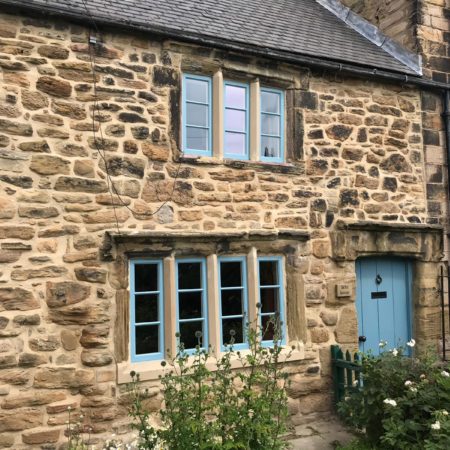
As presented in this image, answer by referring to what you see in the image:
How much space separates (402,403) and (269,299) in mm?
2167

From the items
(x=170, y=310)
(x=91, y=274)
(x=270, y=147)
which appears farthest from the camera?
(x=270, y=147)

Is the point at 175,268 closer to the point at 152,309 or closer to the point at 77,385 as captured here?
the point at 152,309

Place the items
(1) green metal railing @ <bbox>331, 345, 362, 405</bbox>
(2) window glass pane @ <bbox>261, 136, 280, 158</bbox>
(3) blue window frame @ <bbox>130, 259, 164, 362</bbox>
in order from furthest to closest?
(2) window glass pane @ <bbox>261, 136, 280, 158</bbox>
(1) green metal railing @ <bbox>331, 345, 362, 405</bbox>
(3) blue window frame @ <bbox>130, 259, 164, 362</bbox>

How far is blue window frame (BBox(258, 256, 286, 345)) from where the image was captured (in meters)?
6.34

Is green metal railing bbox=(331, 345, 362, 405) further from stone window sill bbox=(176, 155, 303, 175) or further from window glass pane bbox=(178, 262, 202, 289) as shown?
stone window sill bbox=(176, 155, 303, 175)

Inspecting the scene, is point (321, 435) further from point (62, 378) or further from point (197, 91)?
point (197, 91)

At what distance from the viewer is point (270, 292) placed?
6.43 m

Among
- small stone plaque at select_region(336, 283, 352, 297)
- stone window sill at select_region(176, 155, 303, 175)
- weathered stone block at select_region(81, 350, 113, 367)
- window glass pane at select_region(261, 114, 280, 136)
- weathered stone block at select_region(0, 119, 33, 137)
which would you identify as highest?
window glass pane at select_region(261, 114, 280, 136)

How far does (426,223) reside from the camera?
24.3ft

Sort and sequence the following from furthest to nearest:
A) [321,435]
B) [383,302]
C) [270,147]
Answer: [383,302] → [270,147] → [321,435]

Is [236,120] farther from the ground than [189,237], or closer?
farther from the ground

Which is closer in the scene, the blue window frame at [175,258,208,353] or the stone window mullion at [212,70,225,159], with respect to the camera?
the blue window frame at [175,258,208,353]

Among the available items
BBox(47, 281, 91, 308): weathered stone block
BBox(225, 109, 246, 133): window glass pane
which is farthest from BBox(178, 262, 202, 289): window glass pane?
BBox(225, 109, 246, 133): window glass pane

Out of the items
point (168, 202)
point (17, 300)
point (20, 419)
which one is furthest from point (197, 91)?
point (20, 419)
